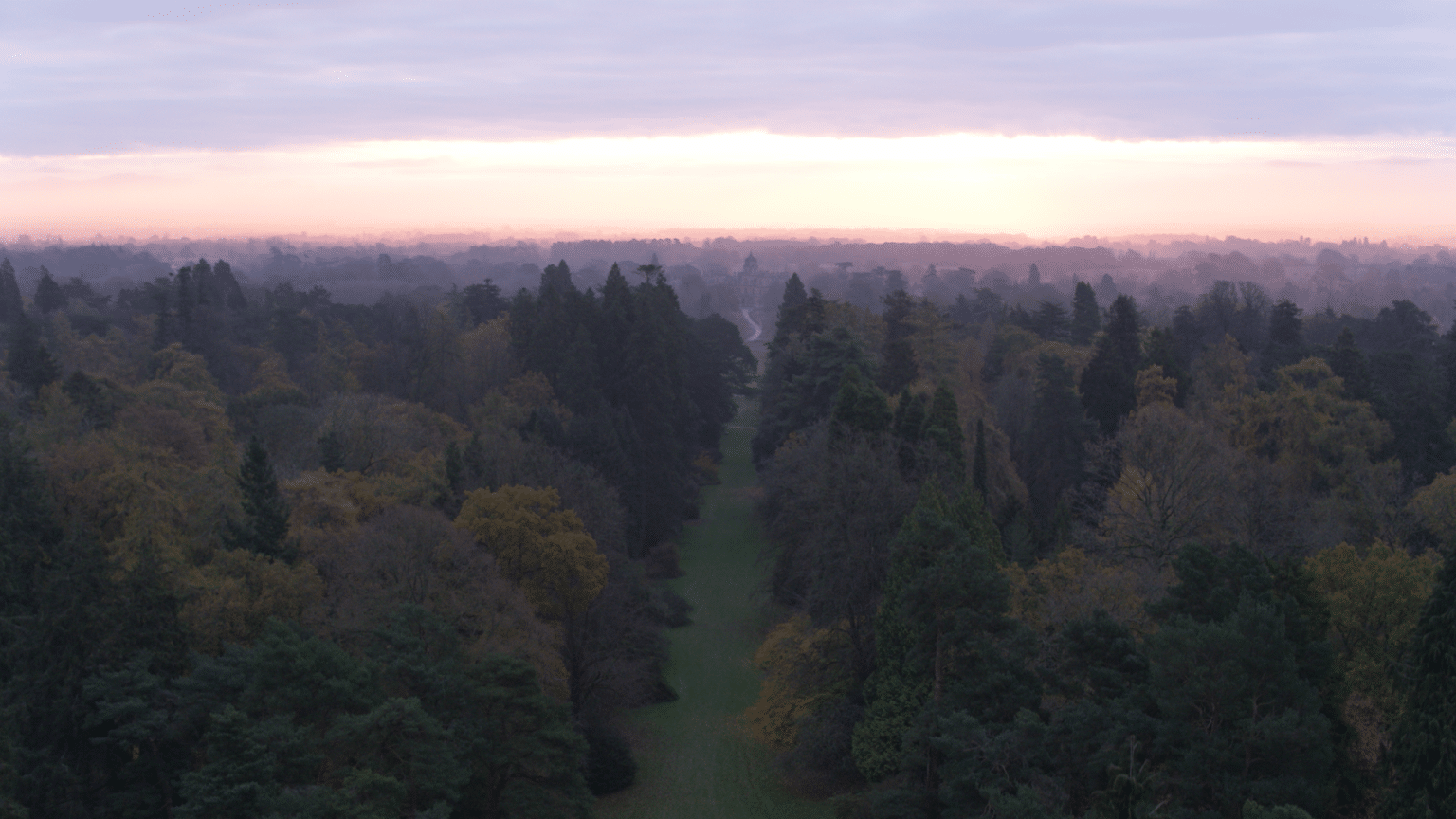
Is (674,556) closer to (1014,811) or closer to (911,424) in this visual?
(911,424)

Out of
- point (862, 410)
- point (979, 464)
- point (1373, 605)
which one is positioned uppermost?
point (862, 410)

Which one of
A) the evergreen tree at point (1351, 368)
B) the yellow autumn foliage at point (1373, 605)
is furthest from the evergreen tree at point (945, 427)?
the evergreen tree at point (1351, 368)

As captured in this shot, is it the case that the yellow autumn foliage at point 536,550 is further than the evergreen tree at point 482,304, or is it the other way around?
the evergreen tree at point 482,304

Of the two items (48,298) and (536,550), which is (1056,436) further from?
(48,298)

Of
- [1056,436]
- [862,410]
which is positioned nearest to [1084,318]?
[1056,436]

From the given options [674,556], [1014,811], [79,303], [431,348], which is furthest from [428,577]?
[79,303]

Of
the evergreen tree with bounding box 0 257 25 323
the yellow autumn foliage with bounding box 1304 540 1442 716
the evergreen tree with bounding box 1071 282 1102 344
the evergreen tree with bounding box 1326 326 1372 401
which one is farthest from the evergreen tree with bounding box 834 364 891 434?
the evergreen tree with bounding box 0 257 25 323

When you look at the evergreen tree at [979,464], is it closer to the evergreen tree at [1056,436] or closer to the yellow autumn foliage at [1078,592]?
the evergreen tree at [1056,436]
